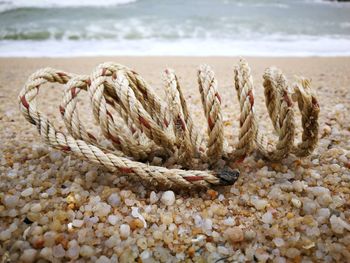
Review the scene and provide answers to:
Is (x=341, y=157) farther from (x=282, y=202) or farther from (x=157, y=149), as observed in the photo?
(x=157, y=149)

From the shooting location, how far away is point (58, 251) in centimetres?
115

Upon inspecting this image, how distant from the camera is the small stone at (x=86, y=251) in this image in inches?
45.3

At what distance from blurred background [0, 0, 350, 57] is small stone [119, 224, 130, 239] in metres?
5.33

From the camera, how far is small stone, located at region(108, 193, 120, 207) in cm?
138

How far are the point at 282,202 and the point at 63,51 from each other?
6.28 metres

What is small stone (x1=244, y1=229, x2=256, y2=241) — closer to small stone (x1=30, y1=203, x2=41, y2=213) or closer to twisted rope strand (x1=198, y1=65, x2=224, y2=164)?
twisted rope strand (x1=198, y1=65, x2=224, y2=164)

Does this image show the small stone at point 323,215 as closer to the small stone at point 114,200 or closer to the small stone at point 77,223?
the small stone at point 114,200

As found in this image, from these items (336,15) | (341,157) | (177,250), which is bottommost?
(177,250)

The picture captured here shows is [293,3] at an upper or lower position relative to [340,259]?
upper

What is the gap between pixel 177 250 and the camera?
1.19 m

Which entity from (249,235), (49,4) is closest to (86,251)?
(249,235)

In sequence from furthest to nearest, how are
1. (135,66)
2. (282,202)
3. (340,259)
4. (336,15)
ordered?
(336,15) → (135,66) → (282,202) → (340,259)

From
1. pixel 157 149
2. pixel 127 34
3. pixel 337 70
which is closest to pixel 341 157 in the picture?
pixel 157 149

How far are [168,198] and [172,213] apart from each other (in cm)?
8
